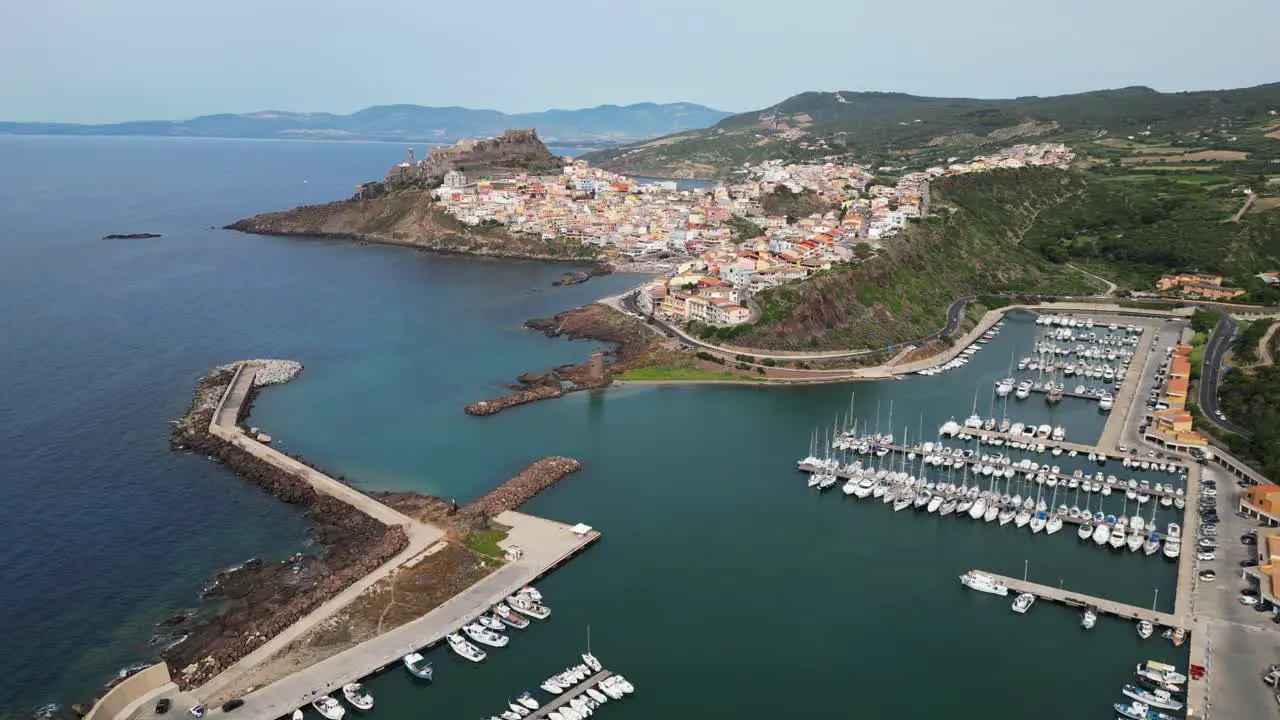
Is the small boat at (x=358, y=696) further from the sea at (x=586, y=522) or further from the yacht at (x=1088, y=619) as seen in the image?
the yacht at (x=1088, y=619)

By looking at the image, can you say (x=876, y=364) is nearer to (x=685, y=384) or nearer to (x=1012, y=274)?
(x=685, y=384)

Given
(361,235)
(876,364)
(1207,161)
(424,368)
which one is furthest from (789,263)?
(1207,161)

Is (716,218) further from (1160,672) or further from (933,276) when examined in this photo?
(1160,672)

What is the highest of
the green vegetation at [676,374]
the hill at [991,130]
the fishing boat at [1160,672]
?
the hill at [991,130]

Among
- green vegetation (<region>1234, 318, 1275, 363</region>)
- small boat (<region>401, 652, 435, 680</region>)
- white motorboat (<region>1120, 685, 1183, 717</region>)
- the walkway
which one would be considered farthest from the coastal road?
small boat (<region>401, 652, 435, 680</region>)

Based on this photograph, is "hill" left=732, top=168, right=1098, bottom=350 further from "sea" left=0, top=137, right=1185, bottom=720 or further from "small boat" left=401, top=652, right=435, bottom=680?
"small boat" left=401, top=652, right=435, bottom=680

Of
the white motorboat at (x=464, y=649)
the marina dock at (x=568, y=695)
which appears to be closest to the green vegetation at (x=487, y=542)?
the white motorboat at (x=464, y=649)
